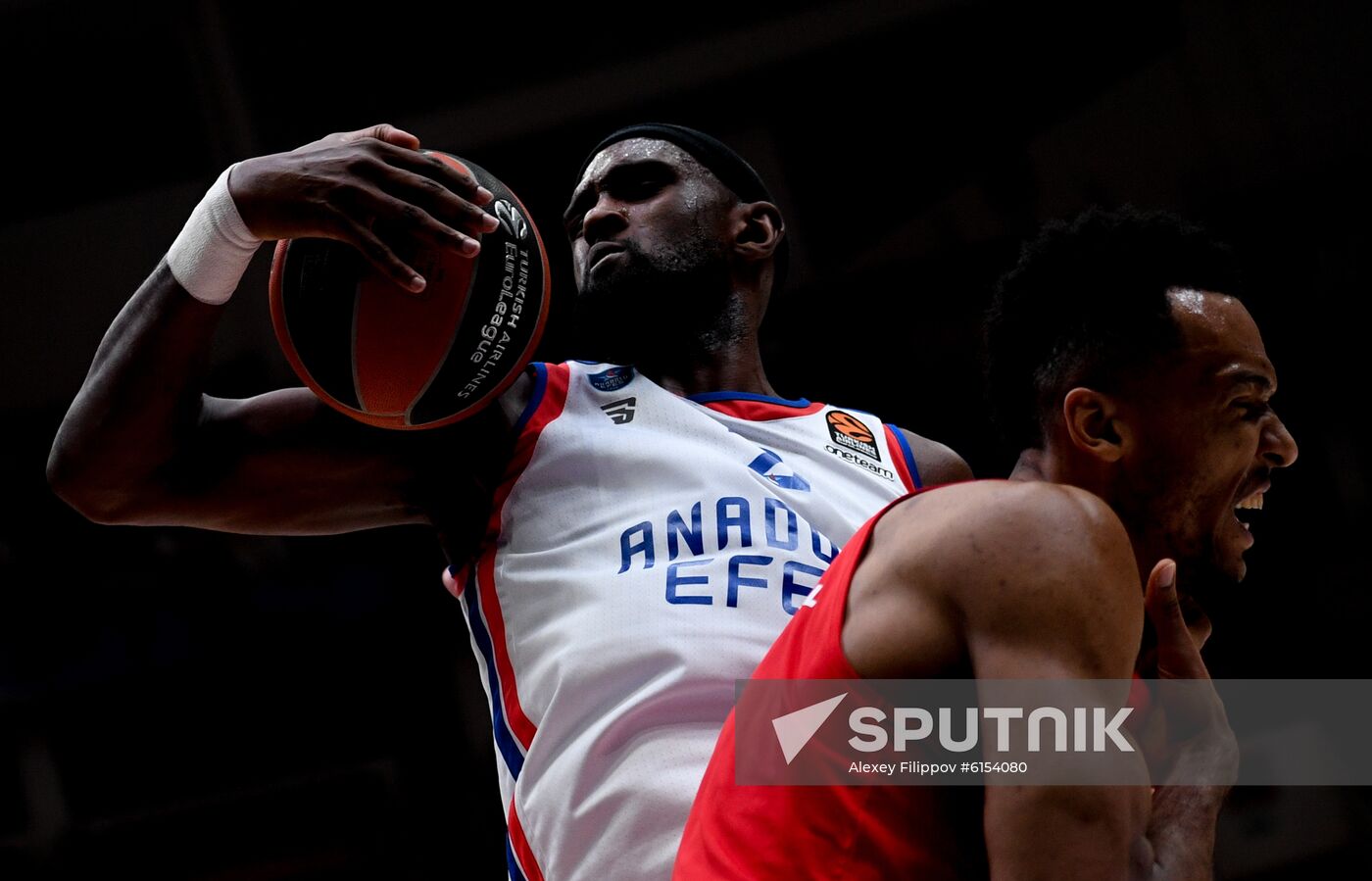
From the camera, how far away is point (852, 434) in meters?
2.72

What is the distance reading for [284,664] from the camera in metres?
5.52

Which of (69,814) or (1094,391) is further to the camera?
(69,814)

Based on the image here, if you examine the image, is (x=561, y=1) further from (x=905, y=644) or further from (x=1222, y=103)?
(x=905, y=644)

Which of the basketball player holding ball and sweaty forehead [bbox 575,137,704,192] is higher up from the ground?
sweaty forehead [bbox 575,137,704,192]

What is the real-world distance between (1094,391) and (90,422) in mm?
1591

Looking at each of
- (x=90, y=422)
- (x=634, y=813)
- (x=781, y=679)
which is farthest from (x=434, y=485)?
(x=781, y=679)

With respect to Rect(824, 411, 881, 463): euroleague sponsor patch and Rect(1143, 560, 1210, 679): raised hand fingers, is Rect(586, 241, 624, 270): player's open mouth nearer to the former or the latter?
Rect(824, 411, 881, 463): euroleague sponsor patch

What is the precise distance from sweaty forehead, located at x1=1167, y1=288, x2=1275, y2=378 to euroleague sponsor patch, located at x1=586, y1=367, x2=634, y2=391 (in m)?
1.22

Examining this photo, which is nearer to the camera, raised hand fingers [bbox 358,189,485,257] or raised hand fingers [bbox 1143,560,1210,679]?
raised hand fingers [bbox 1143,560,1210,679]

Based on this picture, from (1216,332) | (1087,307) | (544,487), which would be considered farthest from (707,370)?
(1216,332)

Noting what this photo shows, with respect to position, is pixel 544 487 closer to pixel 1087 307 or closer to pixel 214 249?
pixel 214 249

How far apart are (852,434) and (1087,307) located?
105 cm

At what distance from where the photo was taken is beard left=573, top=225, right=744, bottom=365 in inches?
108

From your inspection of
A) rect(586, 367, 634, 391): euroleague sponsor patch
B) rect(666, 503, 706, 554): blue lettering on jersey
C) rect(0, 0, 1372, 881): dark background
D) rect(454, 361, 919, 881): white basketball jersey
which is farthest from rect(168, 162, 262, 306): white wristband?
rect(0, 0, 1372, 881): dark background
